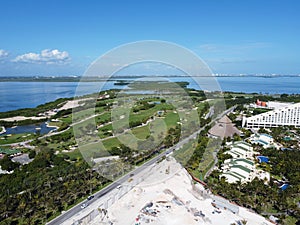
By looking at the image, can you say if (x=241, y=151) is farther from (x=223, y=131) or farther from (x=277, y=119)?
(x=277, y=119)

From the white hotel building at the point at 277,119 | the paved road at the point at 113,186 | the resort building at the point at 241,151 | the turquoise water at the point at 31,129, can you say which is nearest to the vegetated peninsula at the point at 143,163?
the resort building at the point at 241,151

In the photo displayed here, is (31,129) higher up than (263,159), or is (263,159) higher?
(263,159)

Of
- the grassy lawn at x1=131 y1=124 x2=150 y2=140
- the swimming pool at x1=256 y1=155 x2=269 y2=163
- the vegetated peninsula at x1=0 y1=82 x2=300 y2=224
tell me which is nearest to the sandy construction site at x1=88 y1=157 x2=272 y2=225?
the vegetated peninsula at x1=0 y1=82 x2=300 y2=224

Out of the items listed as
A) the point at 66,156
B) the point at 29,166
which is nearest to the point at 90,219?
the point at 29,166

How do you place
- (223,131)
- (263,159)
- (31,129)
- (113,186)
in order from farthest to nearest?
(31,129)
(223,131)
(263,159)
(113,186)

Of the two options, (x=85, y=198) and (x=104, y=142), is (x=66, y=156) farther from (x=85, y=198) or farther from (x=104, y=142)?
(x=85, y=198)

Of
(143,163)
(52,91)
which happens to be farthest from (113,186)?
(52,91)

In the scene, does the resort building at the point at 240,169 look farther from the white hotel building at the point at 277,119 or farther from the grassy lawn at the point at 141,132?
the white hotel building at the point at 277,119

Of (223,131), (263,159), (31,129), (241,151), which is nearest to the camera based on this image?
(263,159)
